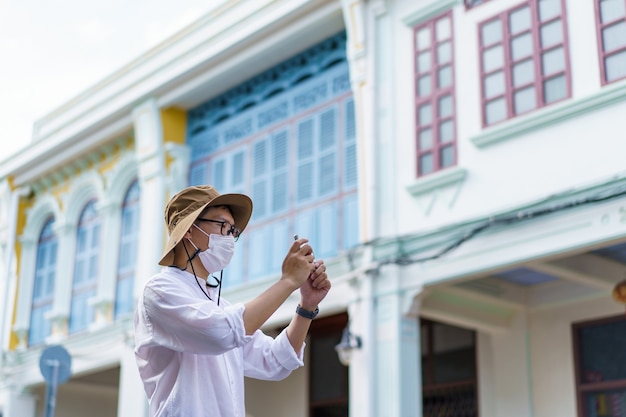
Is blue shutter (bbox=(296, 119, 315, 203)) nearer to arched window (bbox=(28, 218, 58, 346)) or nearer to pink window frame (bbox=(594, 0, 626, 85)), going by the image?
pink window frame (bbox=(594, 0, 626, 85))

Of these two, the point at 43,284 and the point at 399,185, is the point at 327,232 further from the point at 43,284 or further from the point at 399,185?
the point at 43,284

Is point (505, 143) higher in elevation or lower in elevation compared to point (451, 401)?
higher

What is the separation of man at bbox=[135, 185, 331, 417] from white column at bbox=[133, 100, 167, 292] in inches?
374

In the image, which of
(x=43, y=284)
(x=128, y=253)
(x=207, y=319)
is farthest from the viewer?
(x=43, y=284)

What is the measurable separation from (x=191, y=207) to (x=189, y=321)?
478 millimetres

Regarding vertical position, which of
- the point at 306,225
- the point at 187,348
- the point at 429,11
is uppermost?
the point at 429,11

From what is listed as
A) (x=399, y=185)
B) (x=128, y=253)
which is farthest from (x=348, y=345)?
(x=128, y=253)

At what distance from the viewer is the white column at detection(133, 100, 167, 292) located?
42.3 ft

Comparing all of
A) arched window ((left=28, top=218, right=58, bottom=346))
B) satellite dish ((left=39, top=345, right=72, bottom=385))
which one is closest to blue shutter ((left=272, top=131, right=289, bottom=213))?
satellite dish ((left=39, top=345, right=72, bottom=385))

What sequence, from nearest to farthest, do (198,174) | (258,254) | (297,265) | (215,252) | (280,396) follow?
1. (297,265)
2. (215,252)
3. (258,254)
4. (198,174)
5. (280,396)

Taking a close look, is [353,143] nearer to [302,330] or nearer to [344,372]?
[344,372]

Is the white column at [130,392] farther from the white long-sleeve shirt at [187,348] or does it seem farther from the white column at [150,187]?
the white long-sleeve shirt at [187,348]

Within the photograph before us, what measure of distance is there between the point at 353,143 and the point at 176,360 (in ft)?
25.8

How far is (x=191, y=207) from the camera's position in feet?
10.8
